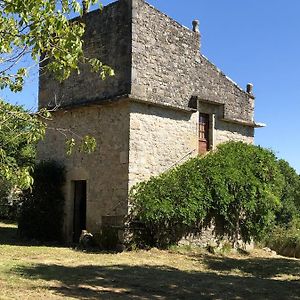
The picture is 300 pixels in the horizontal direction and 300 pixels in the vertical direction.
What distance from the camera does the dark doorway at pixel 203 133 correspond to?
17.0m

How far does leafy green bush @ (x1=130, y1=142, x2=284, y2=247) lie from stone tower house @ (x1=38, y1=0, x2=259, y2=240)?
680mm

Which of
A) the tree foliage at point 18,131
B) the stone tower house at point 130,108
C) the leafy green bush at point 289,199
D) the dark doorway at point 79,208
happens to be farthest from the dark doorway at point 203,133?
the leafy green bush at point 289,199

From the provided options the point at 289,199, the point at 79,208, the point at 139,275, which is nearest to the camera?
the point at 139,275

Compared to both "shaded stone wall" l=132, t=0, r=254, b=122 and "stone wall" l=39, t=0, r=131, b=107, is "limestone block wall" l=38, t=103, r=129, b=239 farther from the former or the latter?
"shaded stone wall" l=132, t=0, r=254, b=122

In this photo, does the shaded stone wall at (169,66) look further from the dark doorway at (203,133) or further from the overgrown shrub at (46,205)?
the overgrown shrub at (46,205)

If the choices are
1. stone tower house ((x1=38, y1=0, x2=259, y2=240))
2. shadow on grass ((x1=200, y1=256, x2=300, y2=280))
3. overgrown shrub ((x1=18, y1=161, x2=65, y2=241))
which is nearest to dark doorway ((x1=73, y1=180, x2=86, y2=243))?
stone tower house ((x1=38, y1=0, x2=259, y2=240))

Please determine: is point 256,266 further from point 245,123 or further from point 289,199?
point 289,199

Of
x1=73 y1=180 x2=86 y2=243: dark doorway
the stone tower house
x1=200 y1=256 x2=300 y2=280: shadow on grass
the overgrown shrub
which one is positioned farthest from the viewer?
x1=73 y1=180 x2=86 y2=243: dark doorway

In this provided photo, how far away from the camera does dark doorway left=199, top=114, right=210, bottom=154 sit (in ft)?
55.9

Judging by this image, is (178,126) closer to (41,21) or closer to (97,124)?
(97,124)

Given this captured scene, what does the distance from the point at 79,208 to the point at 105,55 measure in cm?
525

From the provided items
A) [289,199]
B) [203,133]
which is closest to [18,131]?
[203,133]

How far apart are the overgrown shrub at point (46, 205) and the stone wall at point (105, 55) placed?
8.22ft

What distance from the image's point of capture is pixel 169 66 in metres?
15.7
